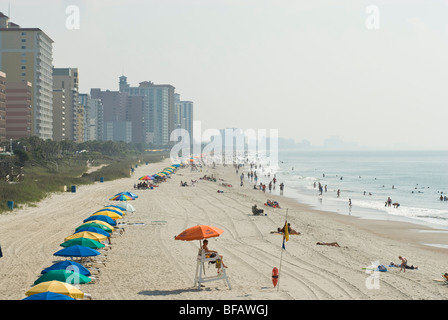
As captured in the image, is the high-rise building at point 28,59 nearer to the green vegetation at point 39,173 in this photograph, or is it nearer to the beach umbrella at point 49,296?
the green vegetation at point 39,173

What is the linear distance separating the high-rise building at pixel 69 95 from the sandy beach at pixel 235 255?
15182 centimetres

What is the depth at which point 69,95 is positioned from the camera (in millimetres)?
185625

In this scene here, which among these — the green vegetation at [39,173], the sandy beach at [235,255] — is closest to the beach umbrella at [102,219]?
the sandy beach at [235,255]

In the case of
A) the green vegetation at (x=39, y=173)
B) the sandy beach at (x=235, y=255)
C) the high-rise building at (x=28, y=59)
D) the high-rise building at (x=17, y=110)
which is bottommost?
the sandy beach at (x=235, y=255)

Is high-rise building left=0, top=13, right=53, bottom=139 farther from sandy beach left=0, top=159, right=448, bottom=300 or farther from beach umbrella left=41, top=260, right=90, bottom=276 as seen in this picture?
beach umbrella left=41, top=260, right=90, bottom=276

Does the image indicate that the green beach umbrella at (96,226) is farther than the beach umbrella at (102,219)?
No

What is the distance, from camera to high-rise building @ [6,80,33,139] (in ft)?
417

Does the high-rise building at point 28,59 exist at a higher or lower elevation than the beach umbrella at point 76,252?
higher

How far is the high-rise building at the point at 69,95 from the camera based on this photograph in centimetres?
18438

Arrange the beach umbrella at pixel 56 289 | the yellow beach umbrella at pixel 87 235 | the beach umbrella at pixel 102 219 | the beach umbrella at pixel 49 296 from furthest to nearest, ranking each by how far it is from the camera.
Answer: the beach umbrella at pixel 102 219, the yellow beach umbrella at pixel 87 235, the beach umbrella at pixel 56 289, the beach umbrella at pixel 49 296

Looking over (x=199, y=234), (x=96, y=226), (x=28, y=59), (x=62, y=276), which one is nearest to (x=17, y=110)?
(x=28, y=59)

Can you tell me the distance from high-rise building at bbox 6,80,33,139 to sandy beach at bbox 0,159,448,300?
96080 millimetres

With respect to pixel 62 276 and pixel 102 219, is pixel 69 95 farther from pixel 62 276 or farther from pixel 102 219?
pixel 62 276
